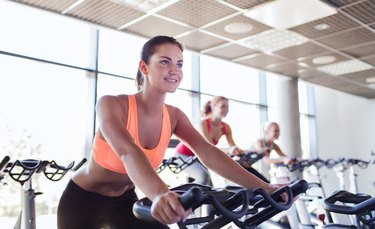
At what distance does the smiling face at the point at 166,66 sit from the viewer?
1.18 metres

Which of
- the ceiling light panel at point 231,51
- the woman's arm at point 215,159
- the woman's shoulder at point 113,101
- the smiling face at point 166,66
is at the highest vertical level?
the ceiling light panel at point 231,51

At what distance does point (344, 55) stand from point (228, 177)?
5219 millimetres

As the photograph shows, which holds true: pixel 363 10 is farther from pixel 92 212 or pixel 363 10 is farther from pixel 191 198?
pixel 191 198

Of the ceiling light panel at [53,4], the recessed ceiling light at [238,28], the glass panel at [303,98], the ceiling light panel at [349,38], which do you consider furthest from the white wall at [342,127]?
the ceiling light panel at [53,4]

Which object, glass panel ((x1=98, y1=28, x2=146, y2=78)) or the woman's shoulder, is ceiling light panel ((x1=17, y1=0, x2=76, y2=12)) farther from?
the woman's shoulder

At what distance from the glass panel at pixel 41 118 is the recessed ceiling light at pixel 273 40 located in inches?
93.1

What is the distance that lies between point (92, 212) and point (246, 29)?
381cm

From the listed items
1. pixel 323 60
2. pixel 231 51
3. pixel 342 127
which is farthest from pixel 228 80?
pixel 342 127

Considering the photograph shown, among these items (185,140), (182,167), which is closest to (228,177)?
(185,140)

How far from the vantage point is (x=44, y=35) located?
4348 millimetres

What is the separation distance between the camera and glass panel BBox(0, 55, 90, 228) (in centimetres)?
404

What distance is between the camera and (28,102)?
4219mm

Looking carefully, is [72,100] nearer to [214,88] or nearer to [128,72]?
[128,72]

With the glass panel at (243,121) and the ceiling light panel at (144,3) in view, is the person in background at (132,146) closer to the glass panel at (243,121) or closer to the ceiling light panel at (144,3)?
the ceiling light panel at (144,3)
